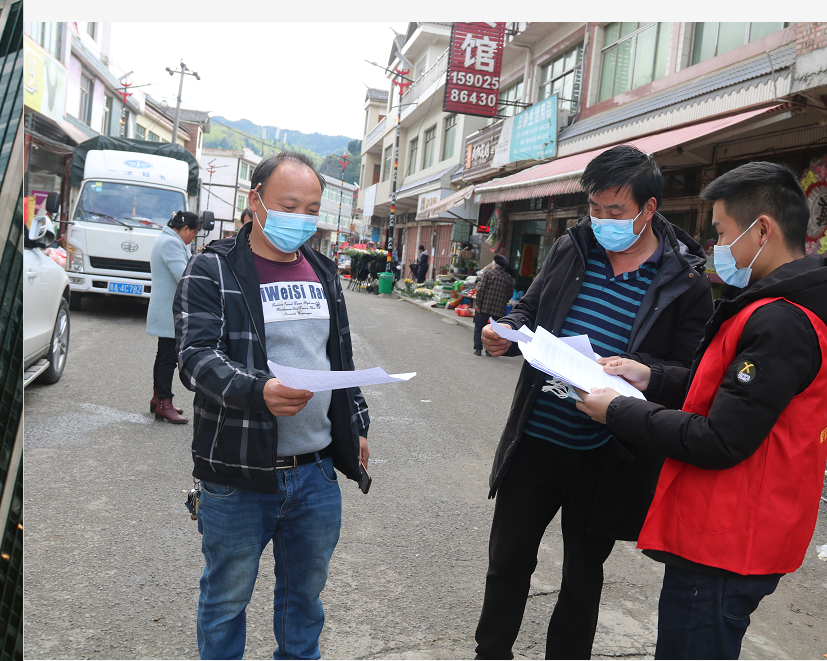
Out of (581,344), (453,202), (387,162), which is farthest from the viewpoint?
(387,162)

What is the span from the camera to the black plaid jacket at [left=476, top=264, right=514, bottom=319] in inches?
440

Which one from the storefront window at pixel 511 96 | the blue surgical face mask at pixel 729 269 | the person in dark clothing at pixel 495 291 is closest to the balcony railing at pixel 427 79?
the storefront window at pixel 511 96

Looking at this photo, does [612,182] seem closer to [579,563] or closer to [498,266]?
[579,563]

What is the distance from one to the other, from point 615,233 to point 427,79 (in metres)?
28.9

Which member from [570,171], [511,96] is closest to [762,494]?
Answer: [570,171]

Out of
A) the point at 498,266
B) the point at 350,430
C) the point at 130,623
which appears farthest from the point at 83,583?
the point at 498,266

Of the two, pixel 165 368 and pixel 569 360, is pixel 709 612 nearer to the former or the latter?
pixel 569 360

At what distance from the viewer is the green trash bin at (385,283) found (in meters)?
25.7

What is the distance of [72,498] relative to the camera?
4141 mm

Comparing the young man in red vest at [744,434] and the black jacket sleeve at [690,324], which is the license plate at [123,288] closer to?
the black jacket sleeve at [690,324]

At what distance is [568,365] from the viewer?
2070 millimetres

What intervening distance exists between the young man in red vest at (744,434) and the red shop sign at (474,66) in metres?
17.1

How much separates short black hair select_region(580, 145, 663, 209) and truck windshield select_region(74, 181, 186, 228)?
10572 mm

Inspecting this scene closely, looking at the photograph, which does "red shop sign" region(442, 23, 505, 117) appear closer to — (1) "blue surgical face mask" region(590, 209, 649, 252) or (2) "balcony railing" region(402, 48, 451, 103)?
(2) "balcony railing" region(402, 48, 451, 103)
